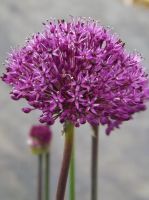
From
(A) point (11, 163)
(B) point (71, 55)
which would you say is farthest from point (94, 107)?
(A) point (11, 163)

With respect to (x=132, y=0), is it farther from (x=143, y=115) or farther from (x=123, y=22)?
(x=143, y=115)

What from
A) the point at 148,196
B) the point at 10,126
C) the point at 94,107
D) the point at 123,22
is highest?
the point at 123,22

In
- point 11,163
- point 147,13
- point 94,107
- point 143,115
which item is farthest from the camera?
point 147,13

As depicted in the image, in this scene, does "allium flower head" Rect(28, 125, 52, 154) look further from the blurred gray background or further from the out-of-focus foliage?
the out-of-focus foliage

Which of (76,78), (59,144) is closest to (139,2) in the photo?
(59,144)

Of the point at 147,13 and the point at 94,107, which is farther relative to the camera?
the point at 147,13

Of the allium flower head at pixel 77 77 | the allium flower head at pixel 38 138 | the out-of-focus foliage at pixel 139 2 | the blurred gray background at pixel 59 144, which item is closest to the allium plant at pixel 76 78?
the allium flower head at pixel 77 77

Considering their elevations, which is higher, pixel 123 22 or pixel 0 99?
pixel 123 22

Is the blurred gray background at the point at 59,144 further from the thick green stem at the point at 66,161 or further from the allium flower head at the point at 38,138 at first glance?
the thick green stem at the point at 66,161
